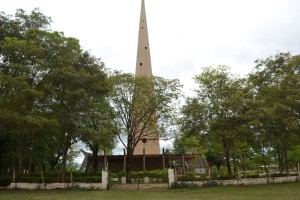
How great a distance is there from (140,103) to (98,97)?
3765 mm

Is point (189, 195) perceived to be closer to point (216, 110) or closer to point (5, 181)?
point (216, 110)

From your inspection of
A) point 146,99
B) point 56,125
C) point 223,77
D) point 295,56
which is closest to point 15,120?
point 56,125

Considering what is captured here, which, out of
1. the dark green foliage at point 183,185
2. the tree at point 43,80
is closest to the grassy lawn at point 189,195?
the dark green foliage at point 183,185

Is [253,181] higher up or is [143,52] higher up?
[143,52]

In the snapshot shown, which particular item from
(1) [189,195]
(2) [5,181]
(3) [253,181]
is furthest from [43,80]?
(3) [253,181]

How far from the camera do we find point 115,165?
36.7 meters

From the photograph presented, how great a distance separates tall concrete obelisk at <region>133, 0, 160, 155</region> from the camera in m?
35.0

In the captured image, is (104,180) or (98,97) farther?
(98,97)

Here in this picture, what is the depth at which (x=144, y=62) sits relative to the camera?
36344 mm

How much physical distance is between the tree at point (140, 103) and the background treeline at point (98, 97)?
82 millimetres

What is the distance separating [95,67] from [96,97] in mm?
2272

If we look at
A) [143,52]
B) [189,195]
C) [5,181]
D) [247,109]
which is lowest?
[189,195]

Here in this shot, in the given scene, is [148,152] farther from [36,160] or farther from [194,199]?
[194,199]

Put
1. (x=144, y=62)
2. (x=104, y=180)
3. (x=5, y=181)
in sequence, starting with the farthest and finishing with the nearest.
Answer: (x=144, y=62)
(x=5, y=181)
(x=104, y=180)
